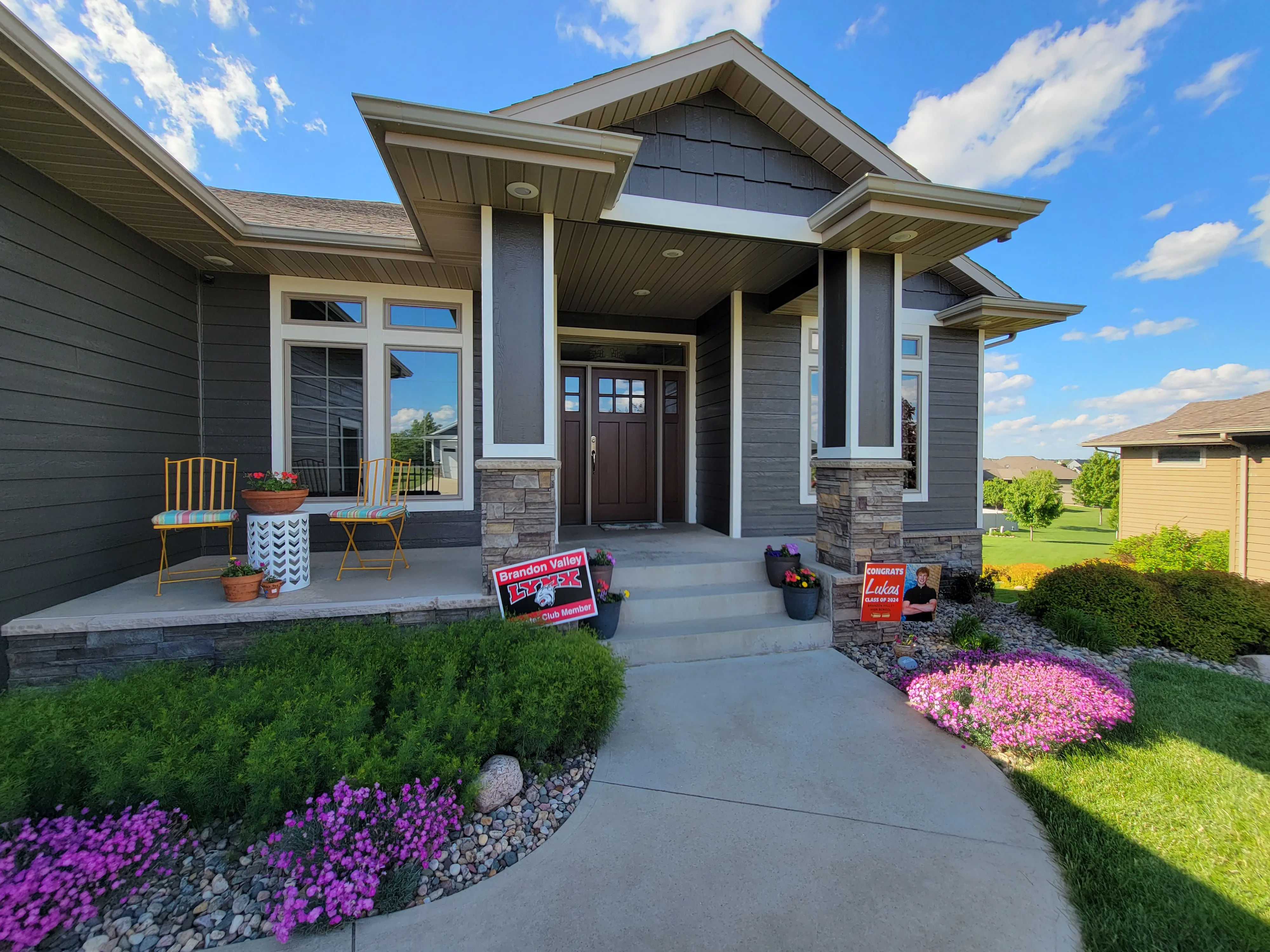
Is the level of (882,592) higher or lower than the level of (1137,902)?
higher

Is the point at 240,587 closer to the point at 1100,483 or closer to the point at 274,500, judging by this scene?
the point at 274,500

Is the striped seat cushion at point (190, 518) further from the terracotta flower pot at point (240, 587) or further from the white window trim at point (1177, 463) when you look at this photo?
the white window trim at point (1177, 463)

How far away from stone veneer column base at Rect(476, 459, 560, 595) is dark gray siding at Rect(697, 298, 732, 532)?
2502 millimetres

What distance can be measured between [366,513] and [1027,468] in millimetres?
43194

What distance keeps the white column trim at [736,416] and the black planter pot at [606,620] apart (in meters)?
2.15

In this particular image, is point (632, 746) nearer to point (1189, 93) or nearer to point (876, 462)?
point (876, 462)

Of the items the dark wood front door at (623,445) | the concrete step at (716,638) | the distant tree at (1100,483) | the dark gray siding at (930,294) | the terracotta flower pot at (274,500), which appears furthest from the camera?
the distant tree at (1100,483)

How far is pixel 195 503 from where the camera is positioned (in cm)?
416

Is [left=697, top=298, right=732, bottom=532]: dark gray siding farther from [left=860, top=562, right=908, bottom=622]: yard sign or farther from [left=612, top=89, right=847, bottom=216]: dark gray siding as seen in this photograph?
[left=860, top=562, right=908, bottom=622]: yard sign

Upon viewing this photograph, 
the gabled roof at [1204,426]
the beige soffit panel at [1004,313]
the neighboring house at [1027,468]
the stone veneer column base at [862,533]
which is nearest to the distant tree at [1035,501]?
the gabled roof at [1204,426]

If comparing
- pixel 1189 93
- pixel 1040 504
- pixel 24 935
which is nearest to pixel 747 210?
pixel 24 935

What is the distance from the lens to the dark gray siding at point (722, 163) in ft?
12.1

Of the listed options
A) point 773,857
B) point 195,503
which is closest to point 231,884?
point 773,857

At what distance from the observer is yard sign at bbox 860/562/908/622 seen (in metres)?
3.76
